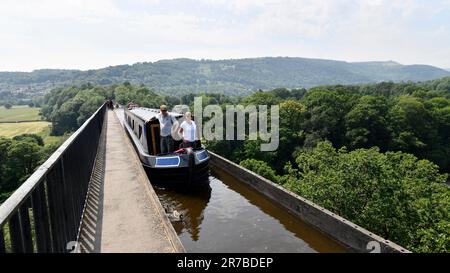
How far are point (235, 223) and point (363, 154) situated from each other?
15624 mm

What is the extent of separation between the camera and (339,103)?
60.9 metres

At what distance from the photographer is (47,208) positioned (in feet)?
13.9

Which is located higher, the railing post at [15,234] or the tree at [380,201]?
the railing post at [15,234]

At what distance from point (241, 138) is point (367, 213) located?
1488 inches

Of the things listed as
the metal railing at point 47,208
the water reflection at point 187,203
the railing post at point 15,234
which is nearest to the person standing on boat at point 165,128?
the water reflection at point 187,203

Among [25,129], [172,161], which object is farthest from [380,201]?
[25,129]

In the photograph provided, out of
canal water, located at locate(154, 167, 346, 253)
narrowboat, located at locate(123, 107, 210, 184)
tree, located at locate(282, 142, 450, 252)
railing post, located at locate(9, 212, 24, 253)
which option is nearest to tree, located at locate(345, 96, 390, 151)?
tree, located at locate(282, 142, 450, 252)

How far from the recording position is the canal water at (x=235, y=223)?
8.66m

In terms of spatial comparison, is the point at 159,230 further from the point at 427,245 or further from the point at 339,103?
the point at 339,103

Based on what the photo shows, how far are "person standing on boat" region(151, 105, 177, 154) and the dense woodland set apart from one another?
9271mm

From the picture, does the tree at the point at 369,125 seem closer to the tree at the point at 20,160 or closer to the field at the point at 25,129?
the tree at the point at 20,160

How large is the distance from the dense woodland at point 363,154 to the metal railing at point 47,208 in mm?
14053

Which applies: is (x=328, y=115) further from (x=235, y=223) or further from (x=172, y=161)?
(x=235, y=223)
